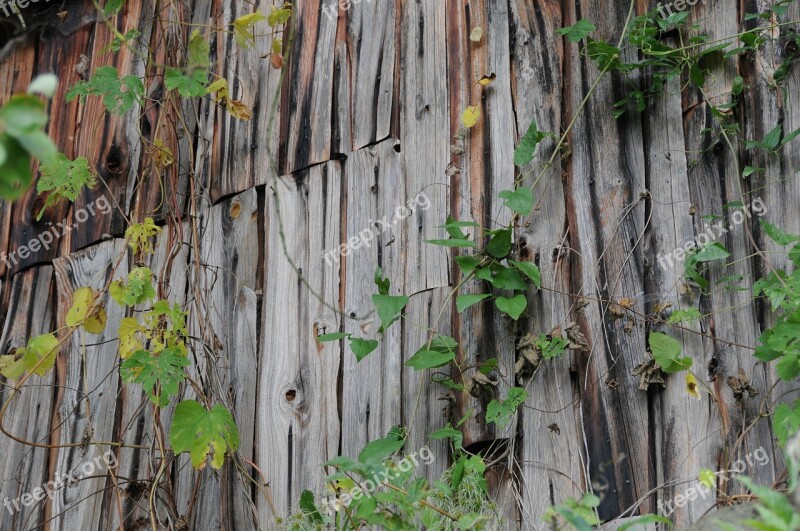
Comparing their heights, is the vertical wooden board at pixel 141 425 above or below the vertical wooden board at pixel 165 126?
below

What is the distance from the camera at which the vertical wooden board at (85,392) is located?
2.60 metres

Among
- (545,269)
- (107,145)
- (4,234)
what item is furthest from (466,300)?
(4,234)

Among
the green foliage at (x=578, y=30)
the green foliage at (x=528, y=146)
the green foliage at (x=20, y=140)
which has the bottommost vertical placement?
the green foliage at (x=20, y=140)

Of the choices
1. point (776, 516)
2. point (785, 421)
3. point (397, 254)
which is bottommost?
point (776, 516)

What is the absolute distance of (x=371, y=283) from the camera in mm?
2494

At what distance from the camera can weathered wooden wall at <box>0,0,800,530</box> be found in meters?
2.16

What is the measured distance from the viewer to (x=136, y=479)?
251 centimetres

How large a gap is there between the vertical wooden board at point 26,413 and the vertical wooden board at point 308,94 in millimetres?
1107

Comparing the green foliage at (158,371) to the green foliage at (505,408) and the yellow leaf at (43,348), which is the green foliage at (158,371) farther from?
the green foliage at (505,408)

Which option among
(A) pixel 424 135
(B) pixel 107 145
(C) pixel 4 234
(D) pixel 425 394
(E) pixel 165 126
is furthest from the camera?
(C) pixel 4 234

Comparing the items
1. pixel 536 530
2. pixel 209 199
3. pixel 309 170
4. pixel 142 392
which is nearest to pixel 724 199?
pixel 536 530

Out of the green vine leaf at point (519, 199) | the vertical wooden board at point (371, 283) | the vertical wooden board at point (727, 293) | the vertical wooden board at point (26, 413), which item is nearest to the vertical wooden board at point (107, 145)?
the vertical wooden board at point (26, 413)

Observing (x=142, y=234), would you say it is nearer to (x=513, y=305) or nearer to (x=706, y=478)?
(x=513, y=305)

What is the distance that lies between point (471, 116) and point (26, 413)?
6.34 ft
